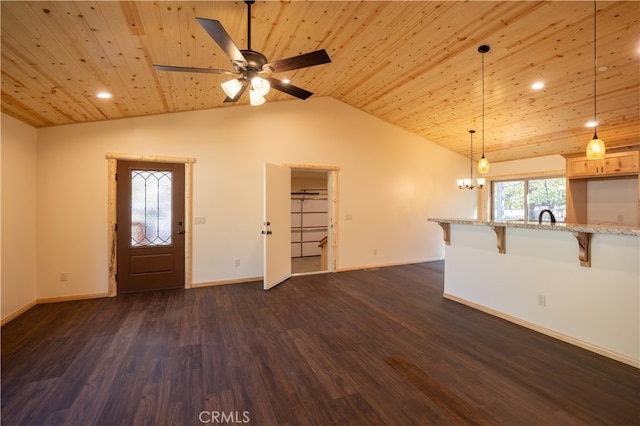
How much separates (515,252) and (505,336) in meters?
0.98

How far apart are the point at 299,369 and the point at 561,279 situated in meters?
2.77

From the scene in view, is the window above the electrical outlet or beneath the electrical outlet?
above

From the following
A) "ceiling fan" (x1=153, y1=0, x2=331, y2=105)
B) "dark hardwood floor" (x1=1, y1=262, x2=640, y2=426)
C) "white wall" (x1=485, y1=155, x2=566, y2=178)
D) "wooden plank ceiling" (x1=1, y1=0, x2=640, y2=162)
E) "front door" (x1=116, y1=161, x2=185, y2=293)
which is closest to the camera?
"dark hardwood floor" (x1=1, y1=262, x2=640, y2=426)

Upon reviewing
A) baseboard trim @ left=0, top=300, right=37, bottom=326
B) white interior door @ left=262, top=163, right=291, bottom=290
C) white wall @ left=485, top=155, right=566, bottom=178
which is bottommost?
baseboard trim @ left=0, top=300, right=37, bottom=326

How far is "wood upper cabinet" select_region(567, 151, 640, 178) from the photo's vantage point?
4.20 m

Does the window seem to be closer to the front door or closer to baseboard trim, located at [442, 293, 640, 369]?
baseboard trim, located at [442, 293, 640, 369]

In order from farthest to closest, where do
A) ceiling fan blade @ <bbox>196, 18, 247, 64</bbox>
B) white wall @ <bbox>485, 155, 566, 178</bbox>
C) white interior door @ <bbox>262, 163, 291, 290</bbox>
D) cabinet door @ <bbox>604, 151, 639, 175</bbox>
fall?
white wall @ <bbox>485, 155, 566, 178</bbox>
white interior door @ <bbox>262, 163, 291, 290</bbox>
cabinet door @ <bbox>604, 151, 639, 175</bbox>
ceiling fan blade @ <bbox>196, 18, 247, 64</bbox>

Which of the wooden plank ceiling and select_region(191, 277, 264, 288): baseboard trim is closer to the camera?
the wooden plank ceiling

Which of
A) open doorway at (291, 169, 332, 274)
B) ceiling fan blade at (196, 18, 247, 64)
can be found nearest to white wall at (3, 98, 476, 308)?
open doorway at (291, 169, 332, 274)

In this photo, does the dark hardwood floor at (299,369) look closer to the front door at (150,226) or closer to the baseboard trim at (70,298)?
the baseboard trim at (70,298)

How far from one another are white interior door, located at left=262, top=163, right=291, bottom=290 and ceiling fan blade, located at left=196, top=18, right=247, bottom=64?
2489 mm

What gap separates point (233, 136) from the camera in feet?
16.2

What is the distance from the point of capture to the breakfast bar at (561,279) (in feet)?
7.86

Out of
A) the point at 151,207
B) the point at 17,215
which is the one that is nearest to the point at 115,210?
the point at 151,207
